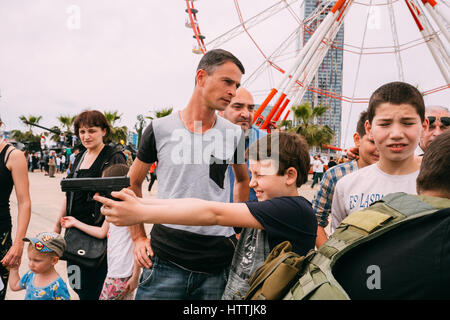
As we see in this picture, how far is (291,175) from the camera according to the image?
1433 mm

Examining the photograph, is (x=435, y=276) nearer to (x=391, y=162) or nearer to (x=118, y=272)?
(x=391, y=162)

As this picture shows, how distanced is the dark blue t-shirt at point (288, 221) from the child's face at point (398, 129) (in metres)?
0.59

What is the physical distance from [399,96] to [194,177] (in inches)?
43.9

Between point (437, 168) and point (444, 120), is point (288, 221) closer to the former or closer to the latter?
point (437, 168)

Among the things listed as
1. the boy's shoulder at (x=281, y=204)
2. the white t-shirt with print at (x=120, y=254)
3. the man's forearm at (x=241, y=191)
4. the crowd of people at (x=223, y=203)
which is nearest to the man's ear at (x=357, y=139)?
the crowd of people at (x=223, y=203)

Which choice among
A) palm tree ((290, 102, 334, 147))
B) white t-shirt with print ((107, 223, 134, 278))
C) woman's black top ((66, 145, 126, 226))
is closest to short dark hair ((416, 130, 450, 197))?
white t-shirt with print ((107, 223, 134, 278))

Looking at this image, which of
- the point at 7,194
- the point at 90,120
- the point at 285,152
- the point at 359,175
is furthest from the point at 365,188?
the point at 7,194

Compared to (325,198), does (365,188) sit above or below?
Result: above

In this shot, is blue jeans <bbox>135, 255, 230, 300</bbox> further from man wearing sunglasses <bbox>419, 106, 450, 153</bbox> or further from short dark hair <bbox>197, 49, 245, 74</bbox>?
man wearing sunglasses <bbox>419, 106, 450, 153</bbox>

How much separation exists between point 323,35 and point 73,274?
35.0 feet

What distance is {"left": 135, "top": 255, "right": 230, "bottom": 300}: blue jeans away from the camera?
1.56 meters

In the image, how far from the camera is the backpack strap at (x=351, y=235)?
0.77m

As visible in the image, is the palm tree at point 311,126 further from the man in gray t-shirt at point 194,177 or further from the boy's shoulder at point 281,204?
the boy's shoulder at point 281,204
